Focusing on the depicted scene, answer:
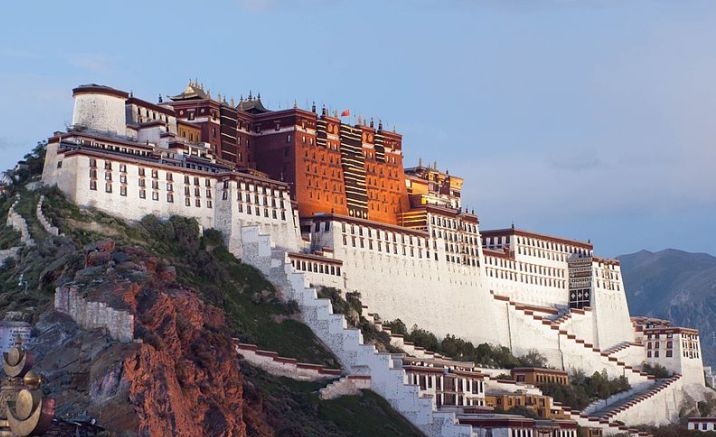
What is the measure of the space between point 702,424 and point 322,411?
37.6m

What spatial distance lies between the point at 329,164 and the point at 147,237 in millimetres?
22302

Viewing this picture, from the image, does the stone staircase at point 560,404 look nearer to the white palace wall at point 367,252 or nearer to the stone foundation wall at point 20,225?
the white palace wall at point 367,252

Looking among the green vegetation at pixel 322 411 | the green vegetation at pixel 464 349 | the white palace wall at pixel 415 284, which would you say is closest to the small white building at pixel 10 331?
the green vegetation at pixel 322 411

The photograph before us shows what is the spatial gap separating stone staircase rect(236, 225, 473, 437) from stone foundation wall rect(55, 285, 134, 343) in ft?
84.0

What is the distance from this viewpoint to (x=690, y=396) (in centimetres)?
10600

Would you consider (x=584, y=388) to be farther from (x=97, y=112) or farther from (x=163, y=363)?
(x=163, y=363)

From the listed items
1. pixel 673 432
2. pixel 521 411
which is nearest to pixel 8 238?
pixel 521 411

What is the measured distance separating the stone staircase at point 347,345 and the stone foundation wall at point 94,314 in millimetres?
25604

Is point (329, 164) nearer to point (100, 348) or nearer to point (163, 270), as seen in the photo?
point (163, 270)

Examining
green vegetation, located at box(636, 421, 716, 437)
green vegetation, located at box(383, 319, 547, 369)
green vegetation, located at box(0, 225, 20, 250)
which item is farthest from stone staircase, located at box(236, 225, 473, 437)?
green vegetation, located at box(636, 421, 716, 437)

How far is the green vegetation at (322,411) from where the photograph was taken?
63.8 meters

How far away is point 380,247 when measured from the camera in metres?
90.4

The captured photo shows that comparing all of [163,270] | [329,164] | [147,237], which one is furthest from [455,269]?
[163,270]

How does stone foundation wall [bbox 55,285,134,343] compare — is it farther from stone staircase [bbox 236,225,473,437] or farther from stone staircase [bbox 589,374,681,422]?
stone staircase [bbox 589,374,681,422]
